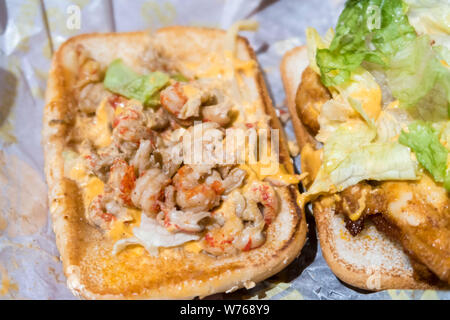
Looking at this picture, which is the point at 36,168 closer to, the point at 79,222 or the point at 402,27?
the point at 79,222

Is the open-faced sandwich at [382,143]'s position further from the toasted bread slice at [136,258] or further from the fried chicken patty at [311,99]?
the toasted bread slice at [136,258]

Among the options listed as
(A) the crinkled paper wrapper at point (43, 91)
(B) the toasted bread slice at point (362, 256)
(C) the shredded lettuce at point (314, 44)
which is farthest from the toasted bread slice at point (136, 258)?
(C) the shredded lettuce at point (314, 44)

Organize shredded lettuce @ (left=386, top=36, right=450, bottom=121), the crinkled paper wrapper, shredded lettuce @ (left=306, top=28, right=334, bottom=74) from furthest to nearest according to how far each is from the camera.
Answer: shredded lettuce @ (left=306, top=28, right=334, bottom=74), the crinkled paper wrapper, shredded lettuce @ (left=386, top=36, right=450, bottom=121)

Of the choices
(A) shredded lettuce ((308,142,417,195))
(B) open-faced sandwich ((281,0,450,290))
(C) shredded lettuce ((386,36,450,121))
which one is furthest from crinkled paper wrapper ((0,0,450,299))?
(C) shredded lettuce ((386,36,450,121))

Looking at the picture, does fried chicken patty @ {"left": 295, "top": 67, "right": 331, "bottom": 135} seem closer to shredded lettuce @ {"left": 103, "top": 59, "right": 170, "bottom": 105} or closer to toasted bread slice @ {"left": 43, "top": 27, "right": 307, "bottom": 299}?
toasted bread slice @ {"left": 43, "top": 27, "right": 307, "bottom": 299}

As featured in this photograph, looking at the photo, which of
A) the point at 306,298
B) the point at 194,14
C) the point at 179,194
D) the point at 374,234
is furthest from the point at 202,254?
the point at 194,14

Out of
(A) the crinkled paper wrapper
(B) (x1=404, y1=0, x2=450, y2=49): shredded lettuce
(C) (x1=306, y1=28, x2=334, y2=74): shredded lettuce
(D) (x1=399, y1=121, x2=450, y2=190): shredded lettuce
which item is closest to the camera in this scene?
(D) (x1=399, y1=121, x2=450, y2=190): shredded lettuce

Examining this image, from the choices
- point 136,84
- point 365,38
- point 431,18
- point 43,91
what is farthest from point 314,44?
point 43,91
